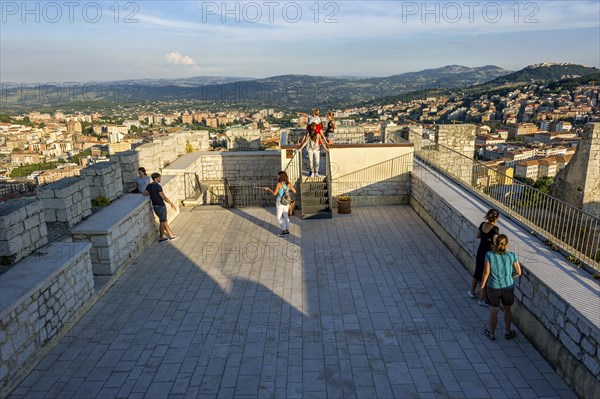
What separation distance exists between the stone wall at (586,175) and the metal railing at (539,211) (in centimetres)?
841

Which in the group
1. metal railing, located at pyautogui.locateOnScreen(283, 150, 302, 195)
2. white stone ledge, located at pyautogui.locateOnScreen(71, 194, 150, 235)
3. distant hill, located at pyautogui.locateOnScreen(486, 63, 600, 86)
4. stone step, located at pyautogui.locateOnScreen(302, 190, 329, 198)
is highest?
distant hill, located at pyautogui.locateOnScreen(486, 63, 600, 86)

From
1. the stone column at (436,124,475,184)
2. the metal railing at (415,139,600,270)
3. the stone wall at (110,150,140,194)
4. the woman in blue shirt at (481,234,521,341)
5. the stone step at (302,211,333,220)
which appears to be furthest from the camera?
the stone column at (436,124,475,184)

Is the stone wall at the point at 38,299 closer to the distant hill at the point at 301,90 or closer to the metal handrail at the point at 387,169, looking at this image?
the metal handrail at the point at 387,169

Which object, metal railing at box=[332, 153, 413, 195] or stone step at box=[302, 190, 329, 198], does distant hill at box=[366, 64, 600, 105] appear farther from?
stone step at box=[302, 190, 329, 198]

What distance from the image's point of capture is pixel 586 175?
15.7m

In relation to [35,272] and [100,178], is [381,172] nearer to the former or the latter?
[100,178]

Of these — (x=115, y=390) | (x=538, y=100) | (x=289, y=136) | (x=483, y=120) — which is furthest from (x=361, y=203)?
(x=538, y=100)

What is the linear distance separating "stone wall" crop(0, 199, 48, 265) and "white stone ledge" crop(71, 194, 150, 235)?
88 centimetres

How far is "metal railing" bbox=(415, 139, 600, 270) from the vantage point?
18.6ft

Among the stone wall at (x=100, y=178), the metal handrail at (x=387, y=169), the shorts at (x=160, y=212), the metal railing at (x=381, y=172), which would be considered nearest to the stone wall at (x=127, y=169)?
the stone wall at (x=100, y=178)

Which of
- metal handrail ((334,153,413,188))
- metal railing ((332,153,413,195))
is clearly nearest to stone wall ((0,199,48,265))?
metal railing ((332,153,413,195))

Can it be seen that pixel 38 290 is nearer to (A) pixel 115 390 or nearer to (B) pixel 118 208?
(A) pixel 115 390

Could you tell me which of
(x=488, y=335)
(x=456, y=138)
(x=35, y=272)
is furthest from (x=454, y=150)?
(x=35, y=272)

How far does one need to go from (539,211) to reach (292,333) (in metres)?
5.10
